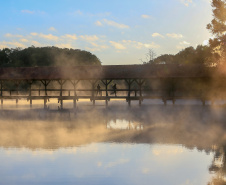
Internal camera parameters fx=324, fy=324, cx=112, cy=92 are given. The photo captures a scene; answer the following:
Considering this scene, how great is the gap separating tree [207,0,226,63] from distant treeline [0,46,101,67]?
46.0 metres

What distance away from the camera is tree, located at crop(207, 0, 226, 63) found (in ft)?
91.9

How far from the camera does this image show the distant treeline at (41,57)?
69.8m

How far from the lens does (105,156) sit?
8297mm

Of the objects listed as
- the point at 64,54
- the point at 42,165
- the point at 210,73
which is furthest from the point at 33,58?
the point at 42,165

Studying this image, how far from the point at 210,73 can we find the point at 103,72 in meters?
9.73

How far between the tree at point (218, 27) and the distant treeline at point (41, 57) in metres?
46.0

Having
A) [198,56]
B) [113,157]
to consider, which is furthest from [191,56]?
[113,157]

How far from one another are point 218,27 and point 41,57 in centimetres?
4896

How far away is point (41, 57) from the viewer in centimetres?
7044

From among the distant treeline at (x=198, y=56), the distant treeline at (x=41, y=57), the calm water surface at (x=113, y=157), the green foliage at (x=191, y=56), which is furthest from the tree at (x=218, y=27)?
the distant treeline at (x=41, y=57)

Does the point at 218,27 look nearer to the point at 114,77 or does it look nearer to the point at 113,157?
the point at 114,77

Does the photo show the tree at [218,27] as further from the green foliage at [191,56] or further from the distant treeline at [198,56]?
the green foliage at [191,56]

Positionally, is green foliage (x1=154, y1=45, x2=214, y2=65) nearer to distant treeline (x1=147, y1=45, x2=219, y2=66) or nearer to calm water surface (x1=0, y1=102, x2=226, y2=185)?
distant treeline (x1=147, y1=45, x2=219, y2=66)

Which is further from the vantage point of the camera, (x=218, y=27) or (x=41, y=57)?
(x=41, y=57)
